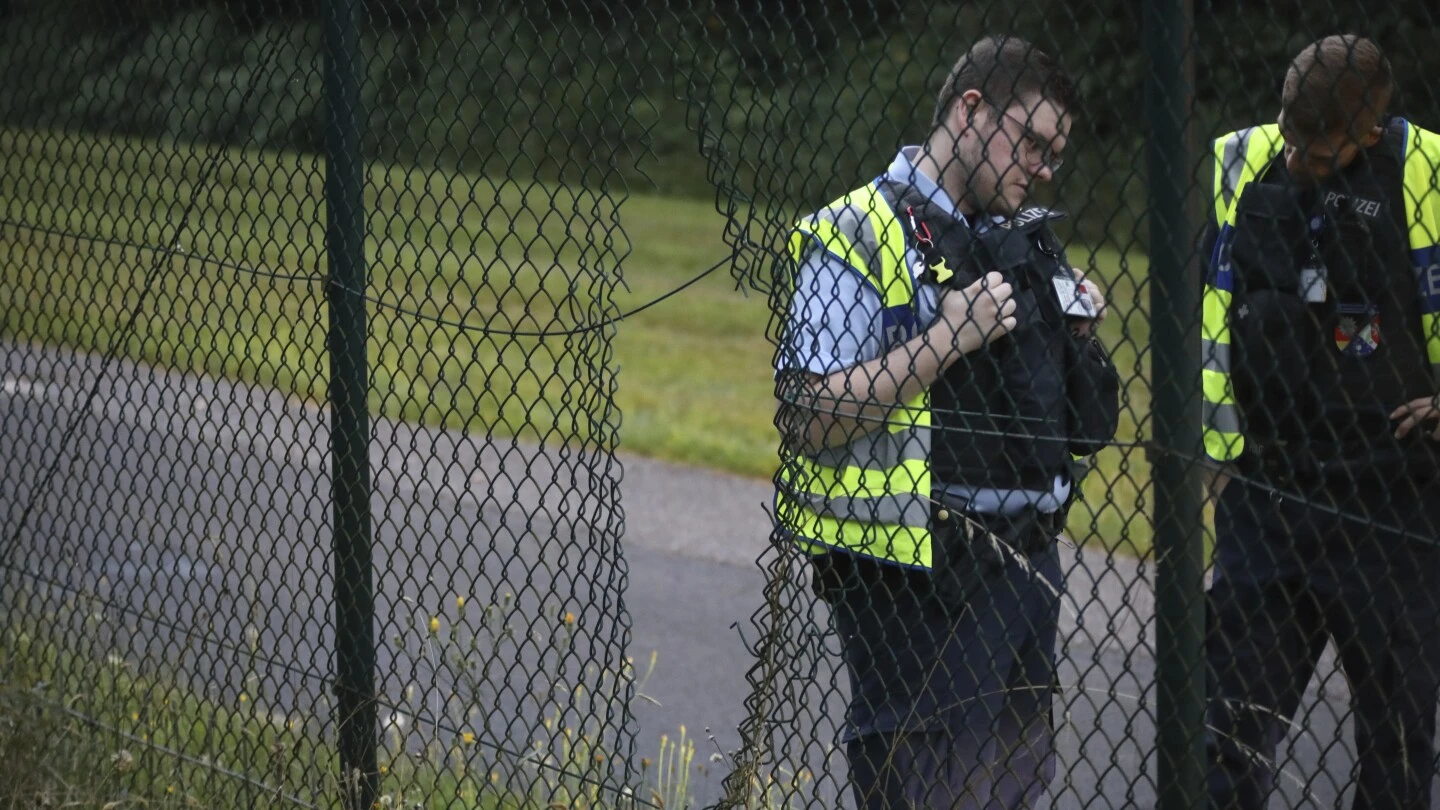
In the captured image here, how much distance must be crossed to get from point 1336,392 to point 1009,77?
42.1 inches

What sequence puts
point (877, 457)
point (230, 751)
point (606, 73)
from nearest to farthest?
1. point (877, 457)
2. point (230, 751)
3. point (606, 73)

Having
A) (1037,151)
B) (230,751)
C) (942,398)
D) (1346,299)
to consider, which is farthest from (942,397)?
(230,751)

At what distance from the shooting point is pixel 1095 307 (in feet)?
8.98

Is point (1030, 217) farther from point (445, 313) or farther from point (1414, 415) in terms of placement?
point (445, 313)

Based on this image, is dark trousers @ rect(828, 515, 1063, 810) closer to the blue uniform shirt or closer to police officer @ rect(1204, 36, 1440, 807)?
the blue uniform shirt

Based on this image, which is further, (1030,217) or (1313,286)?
(1313,286)

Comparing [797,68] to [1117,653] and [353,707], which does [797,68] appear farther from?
[1117,653]

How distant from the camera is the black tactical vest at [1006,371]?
8.74ft

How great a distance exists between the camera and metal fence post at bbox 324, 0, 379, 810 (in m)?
3.23

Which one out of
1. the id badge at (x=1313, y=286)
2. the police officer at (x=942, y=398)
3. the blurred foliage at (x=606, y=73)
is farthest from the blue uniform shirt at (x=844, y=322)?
the id badge at (x=1313, y=286)

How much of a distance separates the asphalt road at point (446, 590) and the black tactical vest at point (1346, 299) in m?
0.67

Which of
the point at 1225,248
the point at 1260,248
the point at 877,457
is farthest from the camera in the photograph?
the point at 1225,248

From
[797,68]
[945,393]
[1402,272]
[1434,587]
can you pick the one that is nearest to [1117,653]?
[1434,587]

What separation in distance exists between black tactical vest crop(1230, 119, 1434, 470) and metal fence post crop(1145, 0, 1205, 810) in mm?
747
